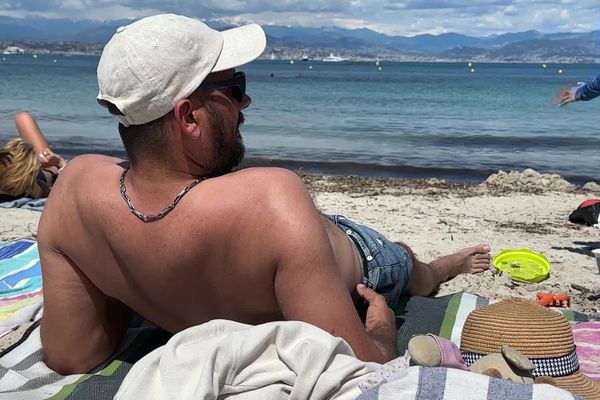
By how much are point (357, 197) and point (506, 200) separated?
4.87 feet

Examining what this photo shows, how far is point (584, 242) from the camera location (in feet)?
18.6

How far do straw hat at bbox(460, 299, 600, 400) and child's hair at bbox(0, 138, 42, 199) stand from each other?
17.0 feet

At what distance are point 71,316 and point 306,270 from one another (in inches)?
41.2

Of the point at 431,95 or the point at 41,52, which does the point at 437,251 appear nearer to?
the point at 431,95

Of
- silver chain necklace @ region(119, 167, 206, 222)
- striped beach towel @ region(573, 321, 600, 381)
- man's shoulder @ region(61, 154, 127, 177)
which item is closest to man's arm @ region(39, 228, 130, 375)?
man's shoulder @ region(61, 154, 127, 177)

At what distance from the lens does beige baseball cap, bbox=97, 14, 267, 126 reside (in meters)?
2.21

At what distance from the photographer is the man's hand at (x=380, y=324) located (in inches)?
97.2

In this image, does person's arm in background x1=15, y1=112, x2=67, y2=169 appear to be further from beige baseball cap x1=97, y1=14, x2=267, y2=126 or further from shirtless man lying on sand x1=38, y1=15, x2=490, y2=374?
beige baseball cap x1=97, y1=14, x2=267, y2=126

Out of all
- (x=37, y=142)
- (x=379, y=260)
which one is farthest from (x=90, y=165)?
(x=37, y=142)

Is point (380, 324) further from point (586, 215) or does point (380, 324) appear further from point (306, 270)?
point (586, 215)

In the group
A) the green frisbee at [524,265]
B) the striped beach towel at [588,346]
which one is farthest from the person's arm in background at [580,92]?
the striped beach towel at [588,346]

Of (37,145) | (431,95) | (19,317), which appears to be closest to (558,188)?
(37,145)

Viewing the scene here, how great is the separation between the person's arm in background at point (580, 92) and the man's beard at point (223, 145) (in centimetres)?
385

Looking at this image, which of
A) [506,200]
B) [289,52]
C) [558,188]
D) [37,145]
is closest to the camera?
[37,145]
